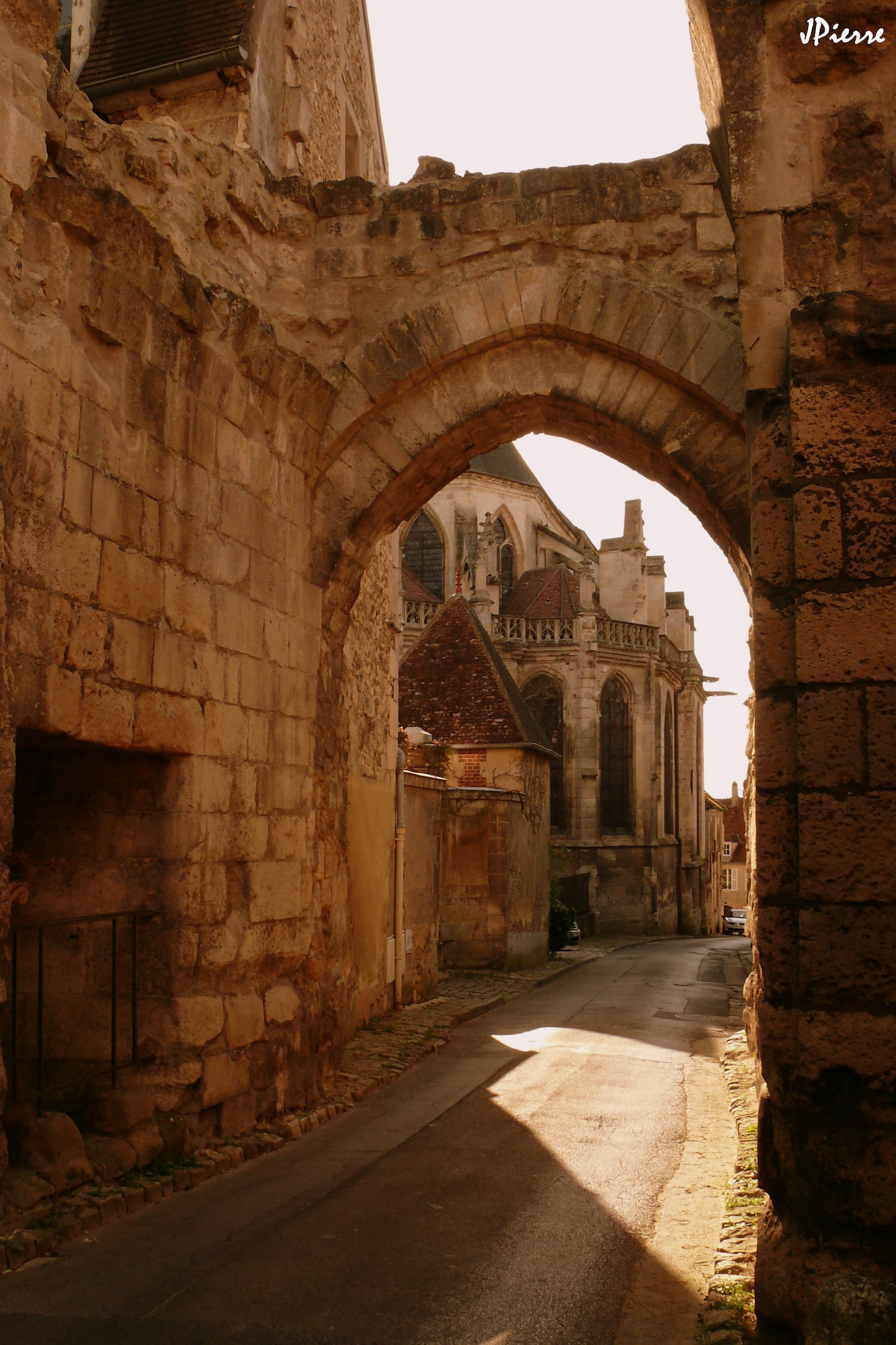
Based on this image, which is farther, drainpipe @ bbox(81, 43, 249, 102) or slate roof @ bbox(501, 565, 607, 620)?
slate roof @ bbox(501, 565, 607, 620)

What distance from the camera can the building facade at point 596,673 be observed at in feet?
104

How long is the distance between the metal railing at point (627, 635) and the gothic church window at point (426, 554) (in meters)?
5.41

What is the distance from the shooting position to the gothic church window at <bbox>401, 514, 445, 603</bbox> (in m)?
35.8

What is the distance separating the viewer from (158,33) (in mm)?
8414

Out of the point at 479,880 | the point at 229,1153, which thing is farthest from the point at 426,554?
the point at 229,1153

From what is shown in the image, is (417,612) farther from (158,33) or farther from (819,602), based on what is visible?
(819,602)

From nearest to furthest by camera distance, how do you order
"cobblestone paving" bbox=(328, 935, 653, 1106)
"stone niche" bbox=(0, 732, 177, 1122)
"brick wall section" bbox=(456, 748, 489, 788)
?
"stone niche" bbox=(0, 732, 177, 1122) < "cobblestone paving" bbox=(328, 935, 653, 1106) < "brick wall section" bbox=(456, 748, 489, 788)

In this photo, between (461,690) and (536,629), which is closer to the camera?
(461,690)

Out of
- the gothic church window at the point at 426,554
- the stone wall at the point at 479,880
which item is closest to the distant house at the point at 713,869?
the gothic church window at the point at 426,554

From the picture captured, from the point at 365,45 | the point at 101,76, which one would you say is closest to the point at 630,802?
the point at 365,45

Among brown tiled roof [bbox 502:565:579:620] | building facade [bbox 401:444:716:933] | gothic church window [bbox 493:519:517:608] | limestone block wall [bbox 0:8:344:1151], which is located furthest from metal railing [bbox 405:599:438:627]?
limestone block wall [bbox 0:8:344:1151]

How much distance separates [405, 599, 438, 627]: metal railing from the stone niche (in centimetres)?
2686

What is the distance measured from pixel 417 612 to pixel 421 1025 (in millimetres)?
23391

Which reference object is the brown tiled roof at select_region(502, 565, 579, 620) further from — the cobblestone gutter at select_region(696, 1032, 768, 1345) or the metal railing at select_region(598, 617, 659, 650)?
the cobblestone gutter at select_region(696, 1032, 768, 1345)
